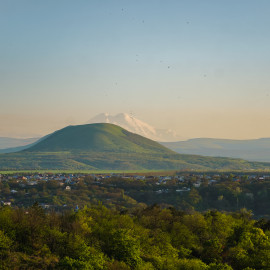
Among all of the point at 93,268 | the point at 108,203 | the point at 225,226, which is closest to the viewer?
the point at 93,268

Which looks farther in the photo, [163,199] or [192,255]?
[163,199]

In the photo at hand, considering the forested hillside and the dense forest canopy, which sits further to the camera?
the dense forest canopy

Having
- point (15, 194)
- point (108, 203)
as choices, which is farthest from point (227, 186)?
point (15, 194)

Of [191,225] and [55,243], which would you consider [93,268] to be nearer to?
[55,243]

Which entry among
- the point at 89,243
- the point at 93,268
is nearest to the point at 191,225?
the point at 89,243

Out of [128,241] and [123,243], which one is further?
[128,241]

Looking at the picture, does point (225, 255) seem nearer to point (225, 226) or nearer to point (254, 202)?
point (225, 226)

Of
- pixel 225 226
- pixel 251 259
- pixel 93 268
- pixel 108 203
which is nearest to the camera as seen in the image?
pixel 93 268

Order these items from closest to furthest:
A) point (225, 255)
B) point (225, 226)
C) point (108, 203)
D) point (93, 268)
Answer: point (93, 268), point (225, 255), point (225, 226), point (108, 203)

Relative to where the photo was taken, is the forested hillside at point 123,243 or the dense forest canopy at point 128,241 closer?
the forested hillside at point 123,243
